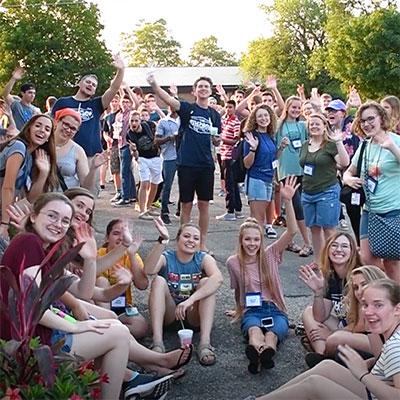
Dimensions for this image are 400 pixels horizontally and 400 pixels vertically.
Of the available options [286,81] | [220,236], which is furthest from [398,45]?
[220,236]

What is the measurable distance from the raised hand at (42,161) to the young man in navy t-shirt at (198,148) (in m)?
2.03

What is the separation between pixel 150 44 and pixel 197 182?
92761 mm

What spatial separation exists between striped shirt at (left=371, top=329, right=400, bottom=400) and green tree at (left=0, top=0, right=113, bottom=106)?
37.1 m

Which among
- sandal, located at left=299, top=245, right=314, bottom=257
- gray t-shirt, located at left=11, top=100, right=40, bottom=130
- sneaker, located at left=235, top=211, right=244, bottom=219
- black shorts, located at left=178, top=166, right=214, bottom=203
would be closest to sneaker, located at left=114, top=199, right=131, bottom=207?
sneaker, located at left=235, top=211, right=244, bottom=219

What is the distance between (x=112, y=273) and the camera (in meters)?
4.63

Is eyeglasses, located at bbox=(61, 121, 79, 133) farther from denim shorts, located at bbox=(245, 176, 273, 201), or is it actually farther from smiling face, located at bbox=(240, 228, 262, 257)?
denim shorts, located at bbox=(245, 176, 273, 201)

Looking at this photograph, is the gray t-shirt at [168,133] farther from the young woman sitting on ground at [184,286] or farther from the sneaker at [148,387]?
the sneaker at [148,387]

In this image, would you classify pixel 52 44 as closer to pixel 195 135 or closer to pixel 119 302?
pixel 195 135

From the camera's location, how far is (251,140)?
704 centimetres

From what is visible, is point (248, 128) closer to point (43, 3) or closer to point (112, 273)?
point (112, 273)

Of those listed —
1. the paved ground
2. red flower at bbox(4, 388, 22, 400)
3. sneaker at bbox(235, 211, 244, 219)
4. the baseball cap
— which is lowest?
the paved ground

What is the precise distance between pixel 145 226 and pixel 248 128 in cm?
246

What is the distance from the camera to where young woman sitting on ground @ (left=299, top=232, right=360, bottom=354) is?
4.42 meters

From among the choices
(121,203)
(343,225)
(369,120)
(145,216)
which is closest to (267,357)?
(369,120)
